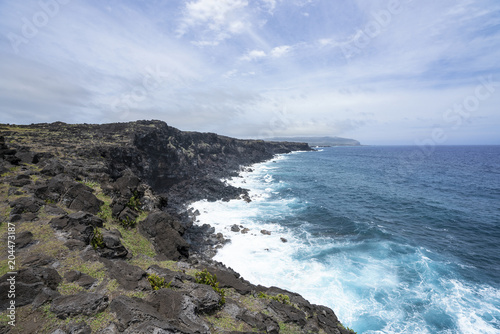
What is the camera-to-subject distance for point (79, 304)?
345 inches

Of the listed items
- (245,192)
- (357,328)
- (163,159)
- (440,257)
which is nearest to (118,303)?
(357,328)

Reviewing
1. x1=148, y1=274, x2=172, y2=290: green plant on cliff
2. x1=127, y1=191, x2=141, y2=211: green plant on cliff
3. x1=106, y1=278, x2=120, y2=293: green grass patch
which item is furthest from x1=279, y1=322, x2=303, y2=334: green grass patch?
x1=127, y1=191, x2=141, y2=211: green plant on cliff

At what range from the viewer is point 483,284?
70.7ft

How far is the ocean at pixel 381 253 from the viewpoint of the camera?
18.7m

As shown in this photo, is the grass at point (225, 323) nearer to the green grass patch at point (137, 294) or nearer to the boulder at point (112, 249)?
the green grass patch at point (137, 294)

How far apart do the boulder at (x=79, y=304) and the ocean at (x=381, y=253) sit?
55.0 feet

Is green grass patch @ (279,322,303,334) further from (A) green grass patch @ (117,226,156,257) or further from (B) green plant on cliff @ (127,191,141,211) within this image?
(B) green plant on cliff @ (127,191,141,211)

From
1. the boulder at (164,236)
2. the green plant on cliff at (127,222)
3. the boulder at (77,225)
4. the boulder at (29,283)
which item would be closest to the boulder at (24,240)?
the boulder at (77,225)

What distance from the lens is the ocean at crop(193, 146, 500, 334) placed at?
1870cm

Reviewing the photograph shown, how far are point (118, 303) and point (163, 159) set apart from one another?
55.1 metres

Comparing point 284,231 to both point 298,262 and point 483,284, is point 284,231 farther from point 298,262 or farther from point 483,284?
point 483,284

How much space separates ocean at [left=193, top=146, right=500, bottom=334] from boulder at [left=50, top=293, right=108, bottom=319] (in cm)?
1677

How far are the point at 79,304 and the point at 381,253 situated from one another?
3070 cm

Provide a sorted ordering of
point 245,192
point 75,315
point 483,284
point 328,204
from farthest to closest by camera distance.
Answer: point 245,192, point 328,204, point 483,284, point 75,315
